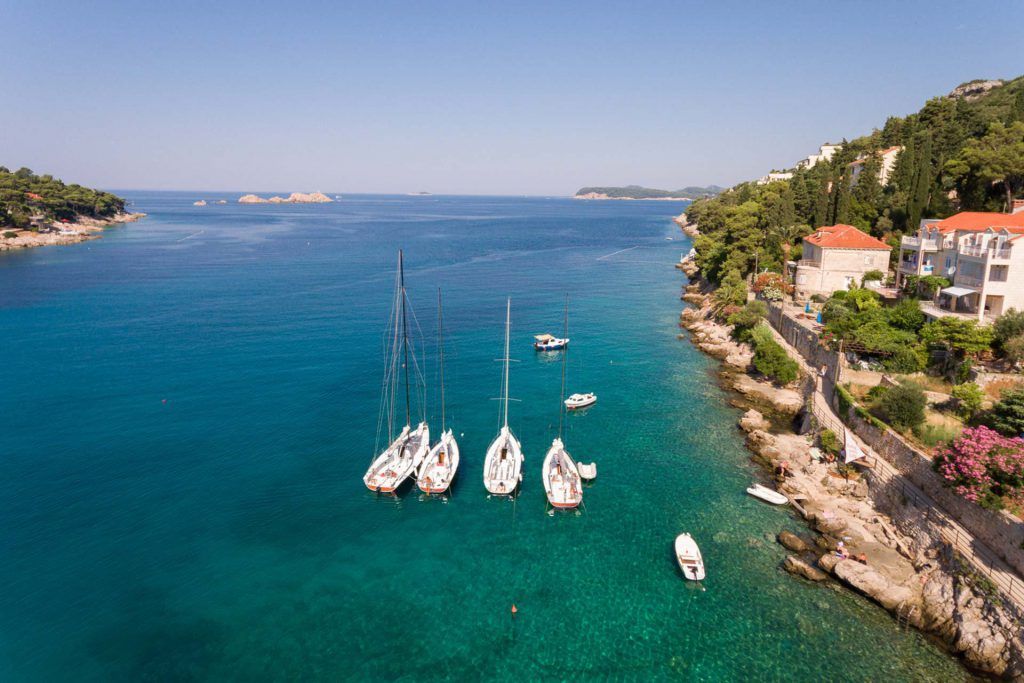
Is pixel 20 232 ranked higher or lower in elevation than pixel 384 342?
higher

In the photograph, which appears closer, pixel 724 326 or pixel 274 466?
pixel 274 466

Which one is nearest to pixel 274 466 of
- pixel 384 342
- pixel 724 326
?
pixel 384 342

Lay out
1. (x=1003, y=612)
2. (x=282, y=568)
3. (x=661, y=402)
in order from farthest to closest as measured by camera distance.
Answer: (x=661, y=402), (x=282, y=568), (x=1003, y=612)

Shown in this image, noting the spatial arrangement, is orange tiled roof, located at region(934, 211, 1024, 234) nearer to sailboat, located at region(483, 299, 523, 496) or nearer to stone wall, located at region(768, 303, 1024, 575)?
stone wall, located at region(768, 303, 1024, 575)

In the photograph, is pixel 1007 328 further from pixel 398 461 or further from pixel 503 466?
pixel 398 461

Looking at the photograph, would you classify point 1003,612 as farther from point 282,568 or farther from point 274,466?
point 274,466

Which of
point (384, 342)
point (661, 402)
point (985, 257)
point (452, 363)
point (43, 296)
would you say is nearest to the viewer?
point (985, 257)

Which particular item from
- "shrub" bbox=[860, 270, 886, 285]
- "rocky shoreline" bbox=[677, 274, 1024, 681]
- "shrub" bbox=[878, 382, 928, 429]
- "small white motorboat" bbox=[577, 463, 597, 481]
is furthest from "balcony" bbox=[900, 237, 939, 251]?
"small white motorboat" bbox=[577, 463, 597, 481]

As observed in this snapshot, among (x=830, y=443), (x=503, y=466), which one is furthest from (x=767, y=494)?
(x=503, y=466)
